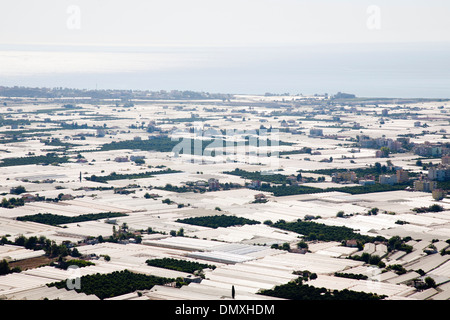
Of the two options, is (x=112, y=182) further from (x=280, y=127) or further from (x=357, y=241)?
(x=280, y=127)

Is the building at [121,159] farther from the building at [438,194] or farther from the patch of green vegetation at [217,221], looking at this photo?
the building at [438,194]

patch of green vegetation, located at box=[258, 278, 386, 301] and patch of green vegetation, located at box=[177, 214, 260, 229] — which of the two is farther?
patch of green vegetation, located at box=[177, 214, 260, 229]

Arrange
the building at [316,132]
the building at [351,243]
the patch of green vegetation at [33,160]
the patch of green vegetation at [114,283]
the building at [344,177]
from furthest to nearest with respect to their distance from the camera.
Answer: the building at [316,132]
the patch of green vegetation at [33,160]
the building at [344,177]
the building at [351,243]
the patch of green vegetation at [114,283]

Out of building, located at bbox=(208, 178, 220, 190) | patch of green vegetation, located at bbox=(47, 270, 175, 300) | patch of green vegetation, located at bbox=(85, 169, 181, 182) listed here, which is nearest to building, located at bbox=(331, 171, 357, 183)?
building, located at bbox=(208, 178, 220, 190)

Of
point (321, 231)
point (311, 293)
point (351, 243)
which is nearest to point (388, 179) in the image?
point (321, 231)

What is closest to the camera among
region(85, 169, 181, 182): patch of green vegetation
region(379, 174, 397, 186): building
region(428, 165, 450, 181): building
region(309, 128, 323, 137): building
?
region(379, 174, 397, 186): building

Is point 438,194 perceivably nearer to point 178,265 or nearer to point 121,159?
point 178,265

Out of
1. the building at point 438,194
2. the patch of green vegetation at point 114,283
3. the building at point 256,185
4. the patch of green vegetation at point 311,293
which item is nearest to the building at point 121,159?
the building at point 256,185

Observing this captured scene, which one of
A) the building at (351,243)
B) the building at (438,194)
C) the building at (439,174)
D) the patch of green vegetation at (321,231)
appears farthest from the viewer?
the building at (439,174)

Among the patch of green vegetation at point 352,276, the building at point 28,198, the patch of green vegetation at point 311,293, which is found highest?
the building at point 28,198

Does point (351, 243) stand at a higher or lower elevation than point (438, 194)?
lower

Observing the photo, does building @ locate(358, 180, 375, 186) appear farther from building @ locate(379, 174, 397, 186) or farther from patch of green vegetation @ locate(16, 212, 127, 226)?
patch of green vegetation @ locate(16, 212, 127, 226)
